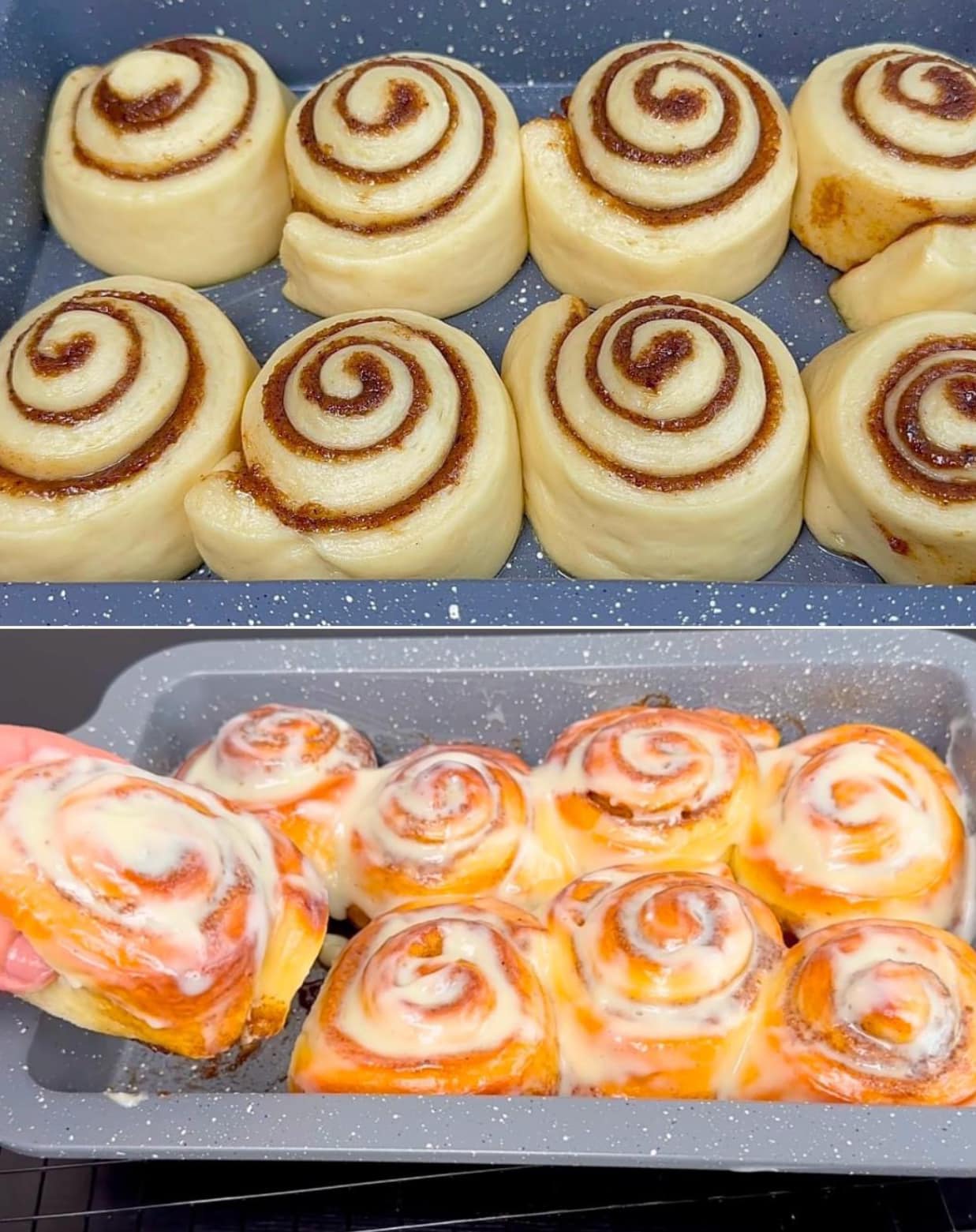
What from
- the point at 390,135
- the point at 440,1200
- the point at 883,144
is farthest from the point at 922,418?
the point at 440,1200

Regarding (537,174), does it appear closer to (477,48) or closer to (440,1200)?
(477,48)

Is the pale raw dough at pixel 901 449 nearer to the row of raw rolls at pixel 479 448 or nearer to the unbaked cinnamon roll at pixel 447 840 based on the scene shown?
the row of raw rolls at pixel 479 448

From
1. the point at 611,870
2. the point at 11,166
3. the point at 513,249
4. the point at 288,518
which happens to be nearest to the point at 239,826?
the point at 611,870

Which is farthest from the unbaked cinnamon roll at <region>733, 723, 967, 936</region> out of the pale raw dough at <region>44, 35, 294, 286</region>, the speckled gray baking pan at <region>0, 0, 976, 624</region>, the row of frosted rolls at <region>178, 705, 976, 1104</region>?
the pale raw dough at <region>44, 35, 294, 286</region>

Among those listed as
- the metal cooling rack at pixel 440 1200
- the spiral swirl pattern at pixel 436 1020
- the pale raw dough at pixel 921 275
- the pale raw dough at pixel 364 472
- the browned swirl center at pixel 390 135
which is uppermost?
the browned swirl center at pixel 390 135

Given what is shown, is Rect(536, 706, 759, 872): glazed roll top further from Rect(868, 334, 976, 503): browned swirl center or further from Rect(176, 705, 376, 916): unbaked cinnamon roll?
Rect(868, 334, 976, 503): browned swirl center

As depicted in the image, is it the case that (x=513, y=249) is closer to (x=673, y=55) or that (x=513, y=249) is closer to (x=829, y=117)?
(x=673, y=55)

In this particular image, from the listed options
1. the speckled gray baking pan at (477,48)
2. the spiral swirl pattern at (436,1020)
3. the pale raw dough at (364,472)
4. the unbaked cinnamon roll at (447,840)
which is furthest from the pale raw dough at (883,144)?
the spiral swirl pattern at (436,1020)
